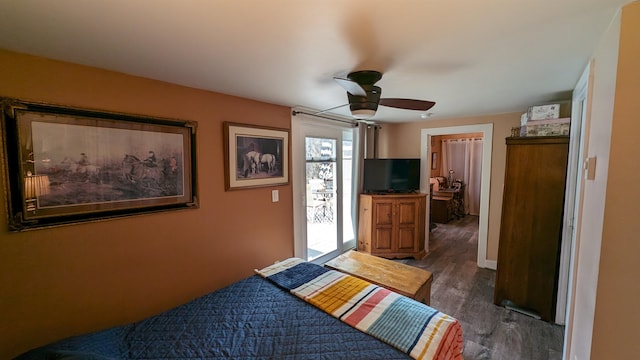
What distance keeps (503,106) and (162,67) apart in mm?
3453

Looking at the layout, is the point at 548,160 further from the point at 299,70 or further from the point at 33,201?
the point at 33,201

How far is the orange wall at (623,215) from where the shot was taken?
40.2 inches

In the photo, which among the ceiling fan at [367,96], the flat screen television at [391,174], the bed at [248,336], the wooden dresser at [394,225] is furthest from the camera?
the flat screen television at [391,174]

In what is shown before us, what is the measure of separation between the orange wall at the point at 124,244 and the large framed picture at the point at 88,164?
7 cm

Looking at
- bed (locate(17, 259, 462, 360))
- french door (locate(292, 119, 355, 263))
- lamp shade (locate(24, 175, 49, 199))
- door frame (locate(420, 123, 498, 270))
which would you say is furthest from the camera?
door frame (locate(420, 123, 498, 270))

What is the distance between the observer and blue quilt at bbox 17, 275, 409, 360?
135cm

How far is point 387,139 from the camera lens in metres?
4.57

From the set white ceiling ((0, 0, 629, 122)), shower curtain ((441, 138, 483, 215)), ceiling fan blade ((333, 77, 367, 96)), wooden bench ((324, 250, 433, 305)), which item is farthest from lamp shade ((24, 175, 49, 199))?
shower curtain ((441, 138, 483, 215))

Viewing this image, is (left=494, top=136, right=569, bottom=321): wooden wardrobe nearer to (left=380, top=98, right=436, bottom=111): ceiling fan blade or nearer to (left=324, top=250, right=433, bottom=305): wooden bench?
(left=324, top=250, right=433, bottom=305): wooden bench

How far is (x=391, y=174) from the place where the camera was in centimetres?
414

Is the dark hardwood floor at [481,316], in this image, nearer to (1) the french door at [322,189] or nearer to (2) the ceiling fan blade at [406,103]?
(1) the french door at [322,189]

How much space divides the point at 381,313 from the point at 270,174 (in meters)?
1.75

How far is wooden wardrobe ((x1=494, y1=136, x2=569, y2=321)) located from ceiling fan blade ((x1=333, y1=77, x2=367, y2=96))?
6.10ft

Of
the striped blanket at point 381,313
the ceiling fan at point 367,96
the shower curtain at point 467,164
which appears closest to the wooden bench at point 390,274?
the striped blanket at point 381,313
